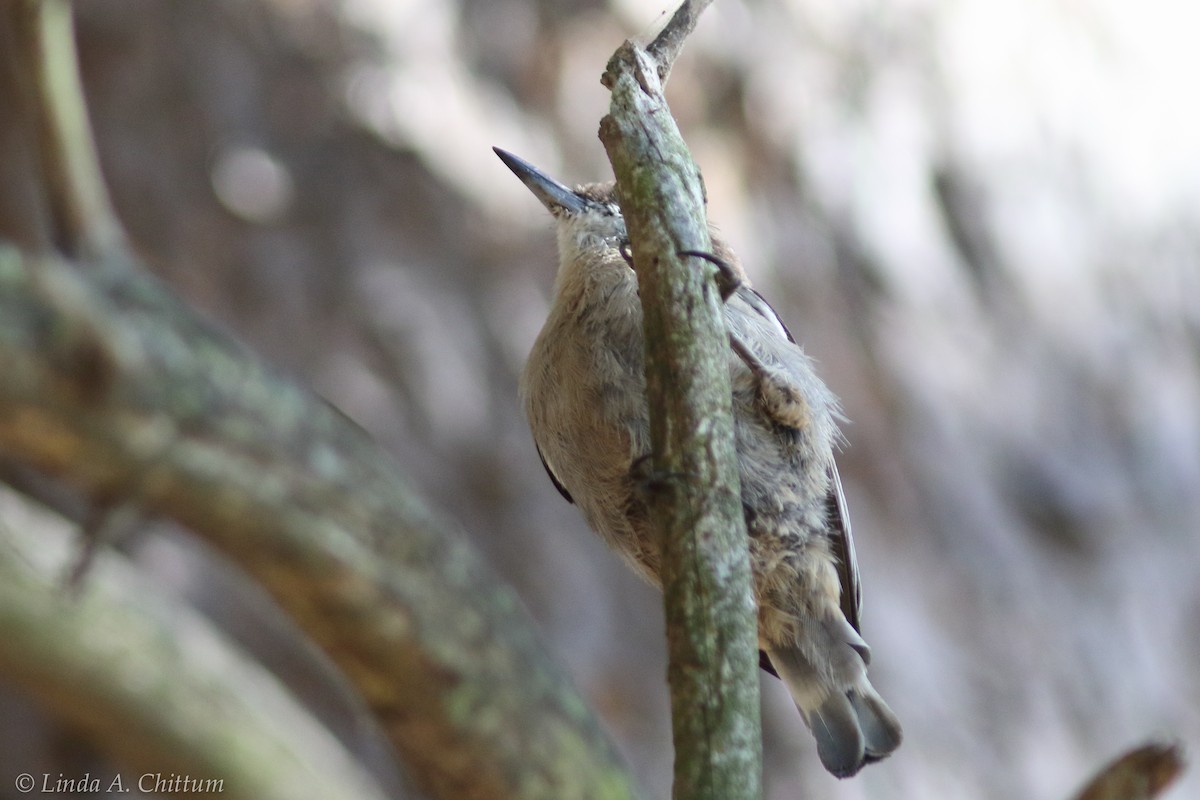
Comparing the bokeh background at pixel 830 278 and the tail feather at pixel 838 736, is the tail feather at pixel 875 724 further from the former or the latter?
the bokeh background at pixel 830 278

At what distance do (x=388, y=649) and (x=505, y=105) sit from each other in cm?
300

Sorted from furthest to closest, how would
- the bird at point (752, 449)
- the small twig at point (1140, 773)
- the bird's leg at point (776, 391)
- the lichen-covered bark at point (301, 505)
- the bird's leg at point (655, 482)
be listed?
1. the bird at point (752, 449)
2. the bird's leg at point (776, 391)
3. the small twig at point (1140, 773)
4. the bird's leg at point (655, 482)
5. the lichen-covered bark at point (301, 505)

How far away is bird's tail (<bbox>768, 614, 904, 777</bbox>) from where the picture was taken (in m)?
2.69

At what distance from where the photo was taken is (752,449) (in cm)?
239

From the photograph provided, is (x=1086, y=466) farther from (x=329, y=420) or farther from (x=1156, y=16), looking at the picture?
(x=329, y=420)

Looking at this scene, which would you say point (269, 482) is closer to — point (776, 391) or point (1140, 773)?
point (776, 391)

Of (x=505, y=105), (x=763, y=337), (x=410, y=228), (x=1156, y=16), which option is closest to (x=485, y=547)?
(x=410, y=228)

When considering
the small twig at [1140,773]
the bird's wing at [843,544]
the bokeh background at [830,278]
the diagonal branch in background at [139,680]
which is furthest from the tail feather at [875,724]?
the bokeh background at [830,278]

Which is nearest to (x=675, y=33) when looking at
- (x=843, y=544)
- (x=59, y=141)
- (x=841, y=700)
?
(x=59, y=141)

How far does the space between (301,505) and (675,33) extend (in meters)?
0.90

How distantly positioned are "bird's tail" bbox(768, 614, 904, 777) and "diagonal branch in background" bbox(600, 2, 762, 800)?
1220mm

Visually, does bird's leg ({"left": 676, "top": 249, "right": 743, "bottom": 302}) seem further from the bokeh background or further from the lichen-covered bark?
the bokeh background

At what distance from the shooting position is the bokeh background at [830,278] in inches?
162

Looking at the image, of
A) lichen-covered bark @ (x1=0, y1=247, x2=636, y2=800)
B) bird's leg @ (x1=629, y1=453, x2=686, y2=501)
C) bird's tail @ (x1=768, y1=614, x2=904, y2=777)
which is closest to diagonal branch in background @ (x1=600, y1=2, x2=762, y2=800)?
bird's leg @ (x1=629, y1=453, x2=686, y2=501)
